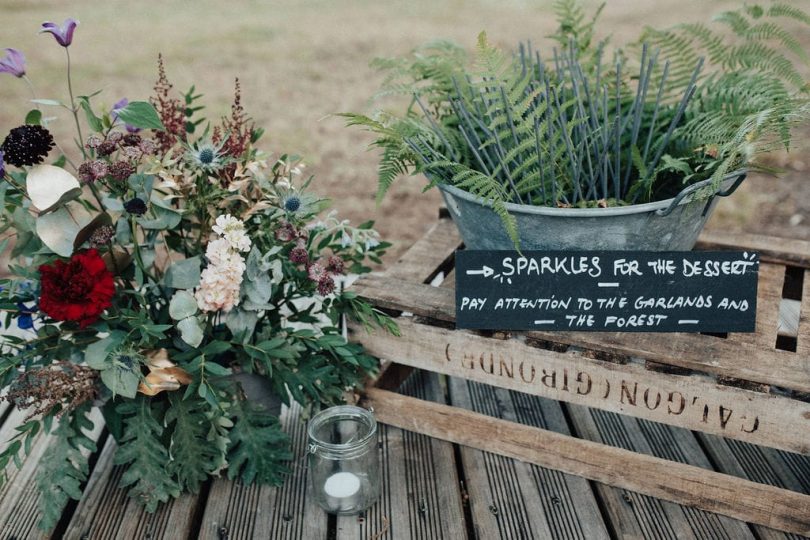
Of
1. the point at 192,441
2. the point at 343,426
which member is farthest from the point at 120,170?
the point at 343,426

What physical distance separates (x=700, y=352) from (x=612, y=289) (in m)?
0.18

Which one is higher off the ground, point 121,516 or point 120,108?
point 120,108

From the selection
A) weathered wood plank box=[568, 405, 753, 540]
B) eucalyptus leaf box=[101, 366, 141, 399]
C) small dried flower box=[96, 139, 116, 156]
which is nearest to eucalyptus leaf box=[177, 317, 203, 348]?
eucalyptus leaf box=[101, 366, 141, 399]

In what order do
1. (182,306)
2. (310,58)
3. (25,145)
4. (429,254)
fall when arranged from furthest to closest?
→ (310,58) → (429,254) → (182,306) → (25,145)

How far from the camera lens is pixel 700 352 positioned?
123cm

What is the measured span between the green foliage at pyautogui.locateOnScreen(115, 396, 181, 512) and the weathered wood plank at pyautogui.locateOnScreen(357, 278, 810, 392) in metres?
0.55

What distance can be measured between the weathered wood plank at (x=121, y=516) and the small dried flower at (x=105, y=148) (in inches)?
26.3

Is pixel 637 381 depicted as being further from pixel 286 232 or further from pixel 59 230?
pixel 59 230

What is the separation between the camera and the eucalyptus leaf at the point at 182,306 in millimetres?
1261

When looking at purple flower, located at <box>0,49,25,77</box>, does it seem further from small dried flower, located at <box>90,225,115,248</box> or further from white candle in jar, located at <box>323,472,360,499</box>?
white candle in jar, located at <box>323,472,360,499</box>

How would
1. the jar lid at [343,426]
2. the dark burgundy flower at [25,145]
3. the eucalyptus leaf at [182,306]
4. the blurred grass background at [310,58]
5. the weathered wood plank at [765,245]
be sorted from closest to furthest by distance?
the dark burgundy flower at [25,145]
the eucalyptus leaf at [182,306]
the jar lid at [343,426]
the weathered wood plank at [765,245]
the blurred grass background at [310,58]

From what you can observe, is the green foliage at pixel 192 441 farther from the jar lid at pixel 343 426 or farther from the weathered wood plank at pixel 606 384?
the weathered wood plank at pixel 606 384

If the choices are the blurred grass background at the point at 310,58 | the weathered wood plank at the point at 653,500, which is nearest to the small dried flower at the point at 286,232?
the weathered wood plank at the point at 653,500

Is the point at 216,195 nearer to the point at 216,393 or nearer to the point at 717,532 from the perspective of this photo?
the point at 216,393
